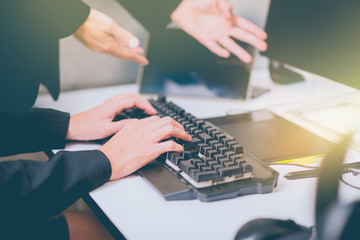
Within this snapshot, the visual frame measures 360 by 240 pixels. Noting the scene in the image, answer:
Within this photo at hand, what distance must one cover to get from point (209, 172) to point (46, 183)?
27 cm


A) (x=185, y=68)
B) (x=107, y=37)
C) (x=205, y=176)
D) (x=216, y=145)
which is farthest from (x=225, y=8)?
(x=205, y=176)

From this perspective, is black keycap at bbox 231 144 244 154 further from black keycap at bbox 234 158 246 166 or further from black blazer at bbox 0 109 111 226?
black blazer at bbox 0 109 111 226

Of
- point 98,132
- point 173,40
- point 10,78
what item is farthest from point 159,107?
point 10,78

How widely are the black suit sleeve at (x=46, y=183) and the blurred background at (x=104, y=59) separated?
1.68ft

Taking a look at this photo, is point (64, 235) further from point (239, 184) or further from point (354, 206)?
point (354, 206)

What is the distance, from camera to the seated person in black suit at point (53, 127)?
0.65 meters

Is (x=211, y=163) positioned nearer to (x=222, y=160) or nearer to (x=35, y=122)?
(x=222, y=160)

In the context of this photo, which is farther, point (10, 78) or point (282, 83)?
point (282, 83)

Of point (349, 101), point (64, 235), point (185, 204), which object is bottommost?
point (64, 235)

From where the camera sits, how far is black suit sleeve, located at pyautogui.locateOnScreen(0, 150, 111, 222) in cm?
64

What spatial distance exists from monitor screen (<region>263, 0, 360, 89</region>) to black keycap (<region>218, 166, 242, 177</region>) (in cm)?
42

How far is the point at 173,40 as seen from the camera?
1.12 meters

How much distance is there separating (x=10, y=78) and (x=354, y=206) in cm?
85

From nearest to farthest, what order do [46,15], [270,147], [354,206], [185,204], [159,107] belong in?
1. [354,206]
2. [185,204]
3. [270,147]
4. [159,107]
5. [46,15]
